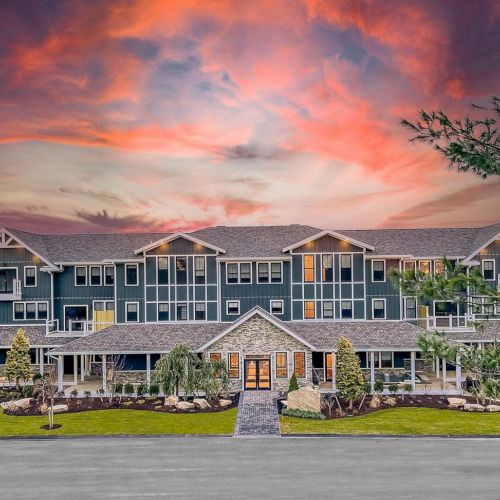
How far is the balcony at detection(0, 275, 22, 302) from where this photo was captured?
40.2m

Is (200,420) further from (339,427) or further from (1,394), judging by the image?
(1,394)

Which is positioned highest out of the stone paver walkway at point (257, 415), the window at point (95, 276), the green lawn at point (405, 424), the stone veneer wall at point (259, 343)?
the window at point (95, 276)

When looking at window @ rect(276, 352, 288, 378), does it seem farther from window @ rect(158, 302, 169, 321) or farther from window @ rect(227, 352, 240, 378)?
window @ rect(158, 302, 169, 321)

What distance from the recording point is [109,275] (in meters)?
41.5

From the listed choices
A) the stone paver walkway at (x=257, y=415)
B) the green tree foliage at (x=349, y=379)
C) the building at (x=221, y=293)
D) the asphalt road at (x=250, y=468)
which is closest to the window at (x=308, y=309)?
the building at (x=221, y=293)

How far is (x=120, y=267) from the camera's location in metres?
40.0

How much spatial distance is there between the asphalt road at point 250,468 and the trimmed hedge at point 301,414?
3.67 metres

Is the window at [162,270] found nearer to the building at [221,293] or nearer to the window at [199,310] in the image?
the building at [221,293]

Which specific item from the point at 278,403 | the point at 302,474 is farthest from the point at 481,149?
the point at 278,403

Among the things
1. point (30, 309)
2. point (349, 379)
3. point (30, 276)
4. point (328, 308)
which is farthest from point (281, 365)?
point (30, 276)

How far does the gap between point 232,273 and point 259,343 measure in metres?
7.73

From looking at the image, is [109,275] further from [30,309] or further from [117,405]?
[117,405]

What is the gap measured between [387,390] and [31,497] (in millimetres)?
23061

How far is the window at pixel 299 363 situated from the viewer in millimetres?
33375
